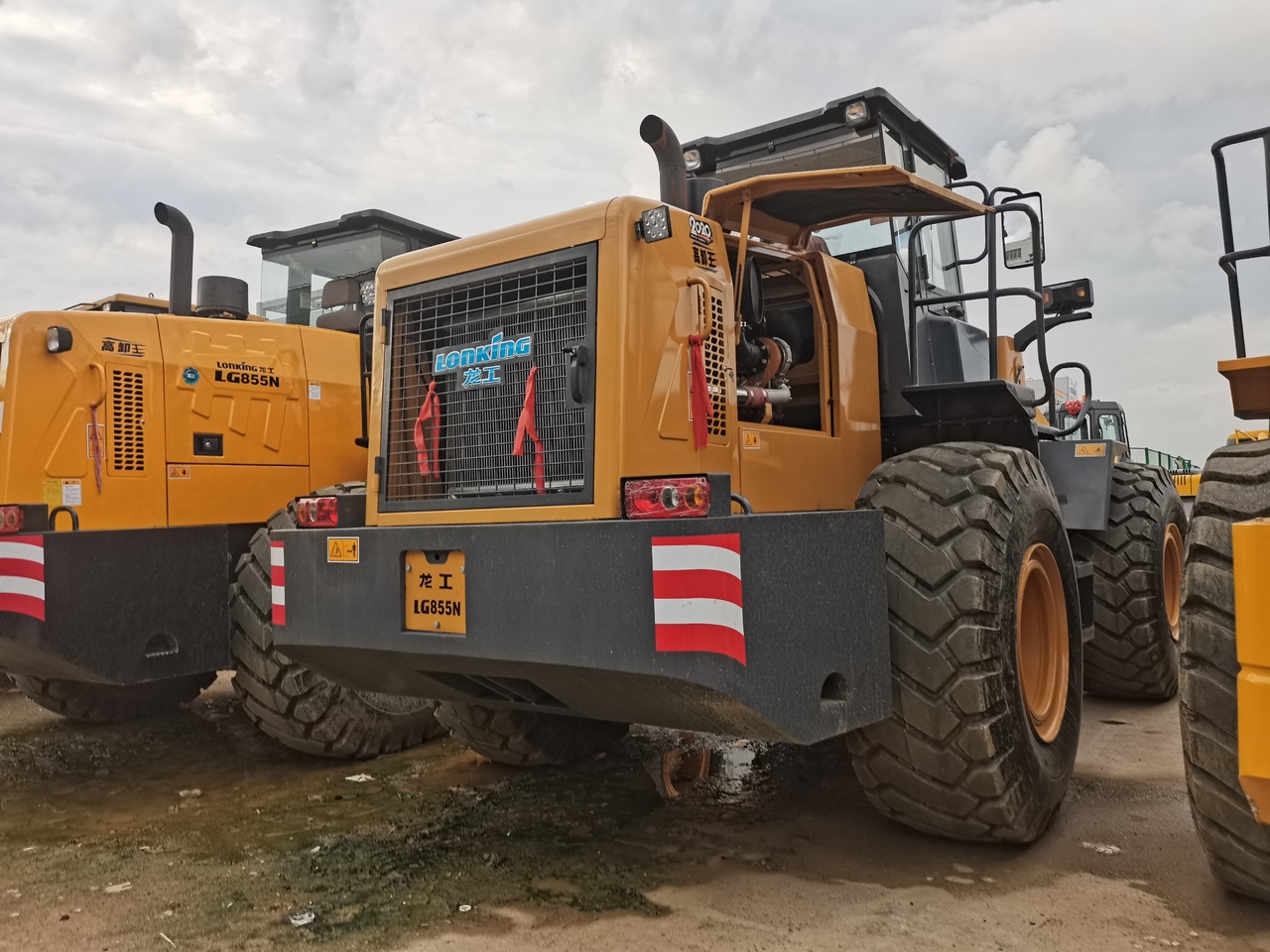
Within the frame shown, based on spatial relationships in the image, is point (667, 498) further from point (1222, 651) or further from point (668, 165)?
point (1222, 651)

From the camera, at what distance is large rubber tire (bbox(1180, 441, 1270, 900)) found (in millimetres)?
2688

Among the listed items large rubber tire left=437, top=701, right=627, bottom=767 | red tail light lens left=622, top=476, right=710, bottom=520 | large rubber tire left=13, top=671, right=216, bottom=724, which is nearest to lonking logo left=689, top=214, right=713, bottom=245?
red tail light lens left=622, top=476, right=710, bottom=520

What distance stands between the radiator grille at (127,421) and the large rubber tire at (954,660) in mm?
3642

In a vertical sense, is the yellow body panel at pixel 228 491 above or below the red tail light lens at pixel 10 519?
above

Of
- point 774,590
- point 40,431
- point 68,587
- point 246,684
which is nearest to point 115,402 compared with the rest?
point 40,431

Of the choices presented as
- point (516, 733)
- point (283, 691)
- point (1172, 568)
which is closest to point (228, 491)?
point (283, 691)

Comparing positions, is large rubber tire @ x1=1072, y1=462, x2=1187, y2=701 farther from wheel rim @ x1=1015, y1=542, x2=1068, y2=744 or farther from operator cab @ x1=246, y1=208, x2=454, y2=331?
operator cab @ x1=246, y1=208, x2=454, y2=331

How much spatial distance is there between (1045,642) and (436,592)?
244 cm

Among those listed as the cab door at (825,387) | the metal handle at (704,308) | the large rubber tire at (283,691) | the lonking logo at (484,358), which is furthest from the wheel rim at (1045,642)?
the large rubber tire at (283,691)

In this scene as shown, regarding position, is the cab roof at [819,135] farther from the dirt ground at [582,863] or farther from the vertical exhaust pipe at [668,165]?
the dirt ground at [582,863]

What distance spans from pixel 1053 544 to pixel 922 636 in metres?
1.02

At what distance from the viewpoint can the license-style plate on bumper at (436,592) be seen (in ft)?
10.5

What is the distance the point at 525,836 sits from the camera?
3908mm

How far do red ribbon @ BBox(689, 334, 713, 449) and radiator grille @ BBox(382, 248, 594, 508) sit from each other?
1.13 ft
